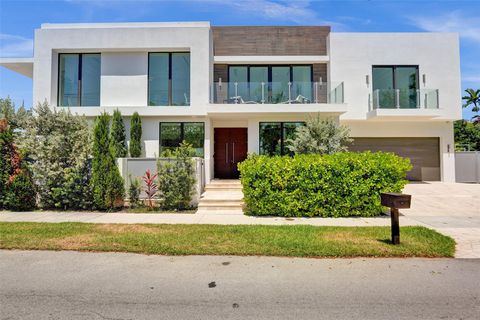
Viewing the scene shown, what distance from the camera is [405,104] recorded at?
617 inches

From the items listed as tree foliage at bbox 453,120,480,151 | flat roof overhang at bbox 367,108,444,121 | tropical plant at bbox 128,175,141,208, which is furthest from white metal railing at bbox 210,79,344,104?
tree foliage at bbox 453,120,480,151

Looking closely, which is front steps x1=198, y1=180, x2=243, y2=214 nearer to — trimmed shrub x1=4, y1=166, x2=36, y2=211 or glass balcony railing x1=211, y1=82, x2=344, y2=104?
glass balcony railing x1=211, y1=82, x2=344, y2=104

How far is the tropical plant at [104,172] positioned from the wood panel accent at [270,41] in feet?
32.3

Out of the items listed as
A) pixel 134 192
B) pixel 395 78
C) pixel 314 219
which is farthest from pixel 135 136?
pixel 395 78

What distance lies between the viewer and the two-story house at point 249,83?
13773 millimetres

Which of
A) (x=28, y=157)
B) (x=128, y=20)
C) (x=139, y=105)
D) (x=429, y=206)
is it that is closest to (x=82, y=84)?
(x=139, y=105)

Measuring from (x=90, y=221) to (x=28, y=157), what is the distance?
12.5 feet

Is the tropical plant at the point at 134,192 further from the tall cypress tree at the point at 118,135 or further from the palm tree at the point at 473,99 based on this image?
the palm tree at the point at 473,99

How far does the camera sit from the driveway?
6.43 m

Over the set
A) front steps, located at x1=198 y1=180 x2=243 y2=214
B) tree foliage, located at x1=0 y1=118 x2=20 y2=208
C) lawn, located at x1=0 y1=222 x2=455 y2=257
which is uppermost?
tree foliage, located at x1=0 y1=118 x2=20 y2=208

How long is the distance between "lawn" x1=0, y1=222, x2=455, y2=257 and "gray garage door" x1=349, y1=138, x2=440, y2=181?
11.2 meters

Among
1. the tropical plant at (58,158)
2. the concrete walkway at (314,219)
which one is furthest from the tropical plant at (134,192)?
the tropical plant at (58,158)

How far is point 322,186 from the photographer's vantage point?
9070mm

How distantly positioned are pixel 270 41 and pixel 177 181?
1171 cm
